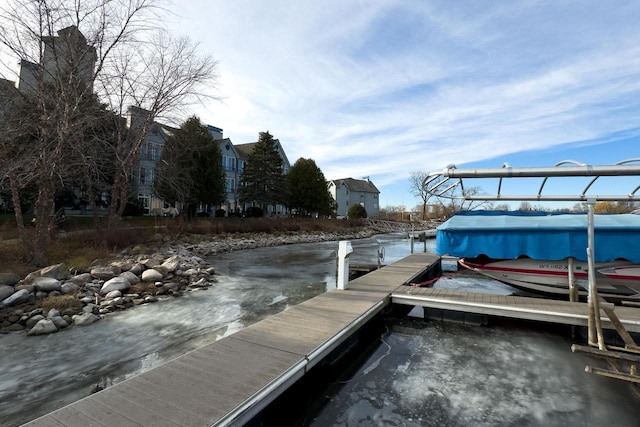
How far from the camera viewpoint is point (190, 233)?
21672mm

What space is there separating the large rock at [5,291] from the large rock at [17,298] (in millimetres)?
115

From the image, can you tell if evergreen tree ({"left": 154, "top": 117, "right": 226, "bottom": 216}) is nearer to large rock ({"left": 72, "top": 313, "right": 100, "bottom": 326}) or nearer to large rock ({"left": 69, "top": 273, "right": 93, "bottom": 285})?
large rock ({"left": 69, "top": 273, "right": 93, "bottom": 285})

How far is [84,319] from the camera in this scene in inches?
270

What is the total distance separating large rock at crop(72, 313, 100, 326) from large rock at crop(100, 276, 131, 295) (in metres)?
1.54

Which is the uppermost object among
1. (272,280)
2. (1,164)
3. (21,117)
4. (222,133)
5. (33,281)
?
(222,133)

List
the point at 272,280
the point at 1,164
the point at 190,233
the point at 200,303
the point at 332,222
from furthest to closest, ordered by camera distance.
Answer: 1. the point at 332,222
2. the point at 190,233
3. the point at 272,280
4. the point at 1,164
5. the point at 200,303

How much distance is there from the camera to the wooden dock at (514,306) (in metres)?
5.42

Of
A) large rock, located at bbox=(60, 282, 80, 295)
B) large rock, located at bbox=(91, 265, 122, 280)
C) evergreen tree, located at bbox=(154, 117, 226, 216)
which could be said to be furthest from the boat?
evergreen tree, located at bbox=(154, 117, 226, 216)

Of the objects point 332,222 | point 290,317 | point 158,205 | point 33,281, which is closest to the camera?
point 290,317

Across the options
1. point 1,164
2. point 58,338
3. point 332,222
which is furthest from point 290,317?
point 332,222

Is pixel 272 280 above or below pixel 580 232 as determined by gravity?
below

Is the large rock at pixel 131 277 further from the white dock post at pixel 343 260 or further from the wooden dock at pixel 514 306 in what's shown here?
the wooden dock at pixel 514 306

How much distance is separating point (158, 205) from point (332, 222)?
1860cm

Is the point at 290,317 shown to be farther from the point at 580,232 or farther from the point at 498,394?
the point at 580,232
